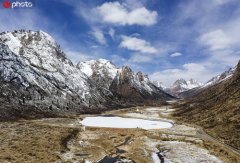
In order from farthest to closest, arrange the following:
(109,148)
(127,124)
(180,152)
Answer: (127,124) < (109,148) < (180,152)

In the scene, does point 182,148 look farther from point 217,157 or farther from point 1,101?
point 1,101

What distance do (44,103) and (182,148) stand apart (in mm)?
118273

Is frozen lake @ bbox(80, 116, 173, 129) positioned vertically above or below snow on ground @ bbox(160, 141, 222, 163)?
above

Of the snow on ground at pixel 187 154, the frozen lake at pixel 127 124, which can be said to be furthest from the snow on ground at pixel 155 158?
the frozen lake at pixel 127 124

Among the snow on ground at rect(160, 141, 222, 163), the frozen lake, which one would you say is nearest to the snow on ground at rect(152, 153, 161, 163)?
the snow on ground at rect(160, 141, 222, 163)

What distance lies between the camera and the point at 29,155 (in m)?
57.5

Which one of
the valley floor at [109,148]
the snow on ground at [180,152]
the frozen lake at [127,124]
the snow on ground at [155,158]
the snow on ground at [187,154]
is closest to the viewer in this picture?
the snow on ground at [155,158]

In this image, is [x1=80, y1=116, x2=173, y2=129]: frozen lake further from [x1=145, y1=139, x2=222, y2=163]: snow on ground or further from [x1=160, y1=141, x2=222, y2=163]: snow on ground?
[x1=160, y1=141, x2=222, y2=163]: snow on ground

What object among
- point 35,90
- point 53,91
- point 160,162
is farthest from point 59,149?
point 53,91

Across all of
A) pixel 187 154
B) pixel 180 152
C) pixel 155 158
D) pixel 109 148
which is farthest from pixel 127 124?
pixel 155 158

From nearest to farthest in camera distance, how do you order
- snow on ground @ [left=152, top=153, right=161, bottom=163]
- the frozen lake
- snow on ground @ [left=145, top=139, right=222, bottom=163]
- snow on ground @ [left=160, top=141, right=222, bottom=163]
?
snow on ground @ [left=152, top=153, right=161, bottom=163]
snow on ground @ [left=160, top=141, right=222, bottom=163]
snow on ground @ [left=145, top=139, right=222, bottom=163]
the frozen lake

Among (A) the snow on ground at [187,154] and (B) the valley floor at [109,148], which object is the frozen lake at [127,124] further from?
(A) the snow on ground at [187,154]

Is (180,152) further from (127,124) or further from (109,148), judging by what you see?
(127,124)

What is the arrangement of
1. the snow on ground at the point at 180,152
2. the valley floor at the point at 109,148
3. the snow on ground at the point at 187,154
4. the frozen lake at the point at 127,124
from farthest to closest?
the frozen lake at the point at 127,124
the snow on ground at the point at 180,152
the valley floor at the point at 109,148
the snow on ground at the point at 187,154
